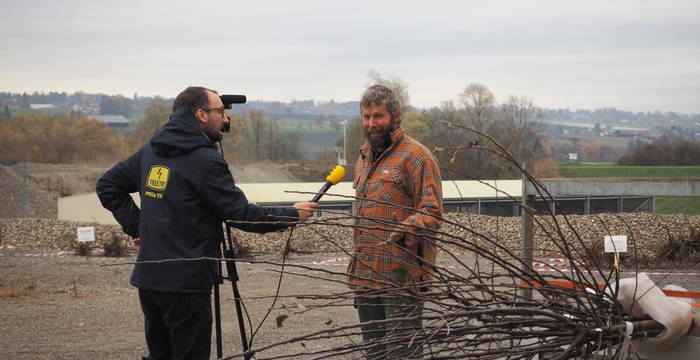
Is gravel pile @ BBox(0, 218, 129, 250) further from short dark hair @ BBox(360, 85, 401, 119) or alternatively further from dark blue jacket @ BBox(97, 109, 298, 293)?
short dark hair @ BBox(360, 85, 401, 119)

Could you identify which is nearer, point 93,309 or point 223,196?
point 223,196

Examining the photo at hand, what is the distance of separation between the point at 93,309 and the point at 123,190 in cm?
545

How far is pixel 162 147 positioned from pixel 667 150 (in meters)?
23.4

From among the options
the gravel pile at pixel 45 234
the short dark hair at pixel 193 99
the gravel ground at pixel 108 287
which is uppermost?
the short dark hair at pixel 193 99

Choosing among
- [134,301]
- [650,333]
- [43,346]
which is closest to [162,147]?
[650,333]

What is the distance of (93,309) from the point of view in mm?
9297

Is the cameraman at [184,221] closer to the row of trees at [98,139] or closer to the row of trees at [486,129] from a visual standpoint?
the row of trees at [486,129]

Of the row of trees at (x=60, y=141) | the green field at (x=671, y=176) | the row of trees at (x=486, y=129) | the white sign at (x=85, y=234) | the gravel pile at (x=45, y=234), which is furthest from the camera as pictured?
the row of trees at (x=60, y=141)

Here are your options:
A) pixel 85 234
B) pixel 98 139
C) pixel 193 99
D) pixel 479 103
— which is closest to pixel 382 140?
pixel 193 99

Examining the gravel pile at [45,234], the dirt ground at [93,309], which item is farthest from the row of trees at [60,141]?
the dirt ground at [93,309]

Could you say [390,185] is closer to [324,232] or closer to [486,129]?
[324,232]

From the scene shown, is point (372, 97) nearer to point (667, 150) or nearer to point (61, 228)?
point (61, 228)

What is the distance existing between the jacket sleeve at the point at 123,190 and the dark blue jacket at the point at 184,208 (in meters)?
0.27

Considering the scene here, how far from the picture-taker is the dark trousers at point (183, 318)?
12.7 feet
